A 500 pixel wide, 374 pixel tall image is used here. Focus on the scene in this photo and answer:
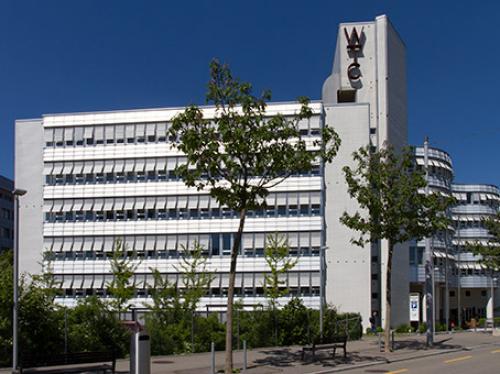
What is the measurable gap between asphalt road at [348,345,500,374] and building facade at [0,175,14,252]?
3188 inches

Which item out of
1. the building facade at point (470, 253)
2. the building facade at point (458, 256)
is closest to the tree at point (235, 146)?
the building facade at point (458, 256)

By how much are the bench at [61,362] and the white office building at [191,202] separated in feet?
130

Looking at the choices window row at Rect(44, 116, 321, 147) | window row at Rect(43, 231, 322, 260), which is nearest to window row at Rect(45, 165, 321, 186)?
window row at Rect(44, 116, 321, 147)

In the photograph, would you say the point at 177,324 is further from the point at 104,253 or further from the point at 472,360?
the point at 104,253

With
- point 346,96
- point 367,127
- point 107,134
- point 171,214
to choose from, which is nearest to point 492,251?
point 367,127

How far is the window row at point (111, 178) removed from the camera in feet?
202

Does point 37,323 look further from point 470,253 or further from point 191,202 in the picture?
point 470,253

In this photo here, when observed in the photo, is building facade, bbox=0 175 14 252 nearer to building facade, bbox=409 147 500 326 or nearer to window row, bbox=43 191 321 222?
window row, bbox=43 191 321 222

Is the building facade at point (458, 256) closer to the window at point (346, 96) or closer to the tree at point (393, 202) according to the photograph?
the window at point (346, 96)

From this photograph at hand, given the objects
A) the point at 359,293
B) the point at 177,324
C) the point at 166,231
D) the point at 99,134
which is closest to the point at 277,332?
the point at 177,324

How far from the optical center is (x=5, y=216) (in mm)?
97188

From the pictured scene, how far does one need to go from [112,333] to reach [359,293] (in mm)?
35508

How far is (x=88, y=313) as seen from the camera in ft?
80.2

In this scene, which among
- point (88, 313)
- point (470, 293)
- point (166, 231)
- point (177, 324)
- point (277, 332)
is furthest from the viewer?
point (470, 293)
